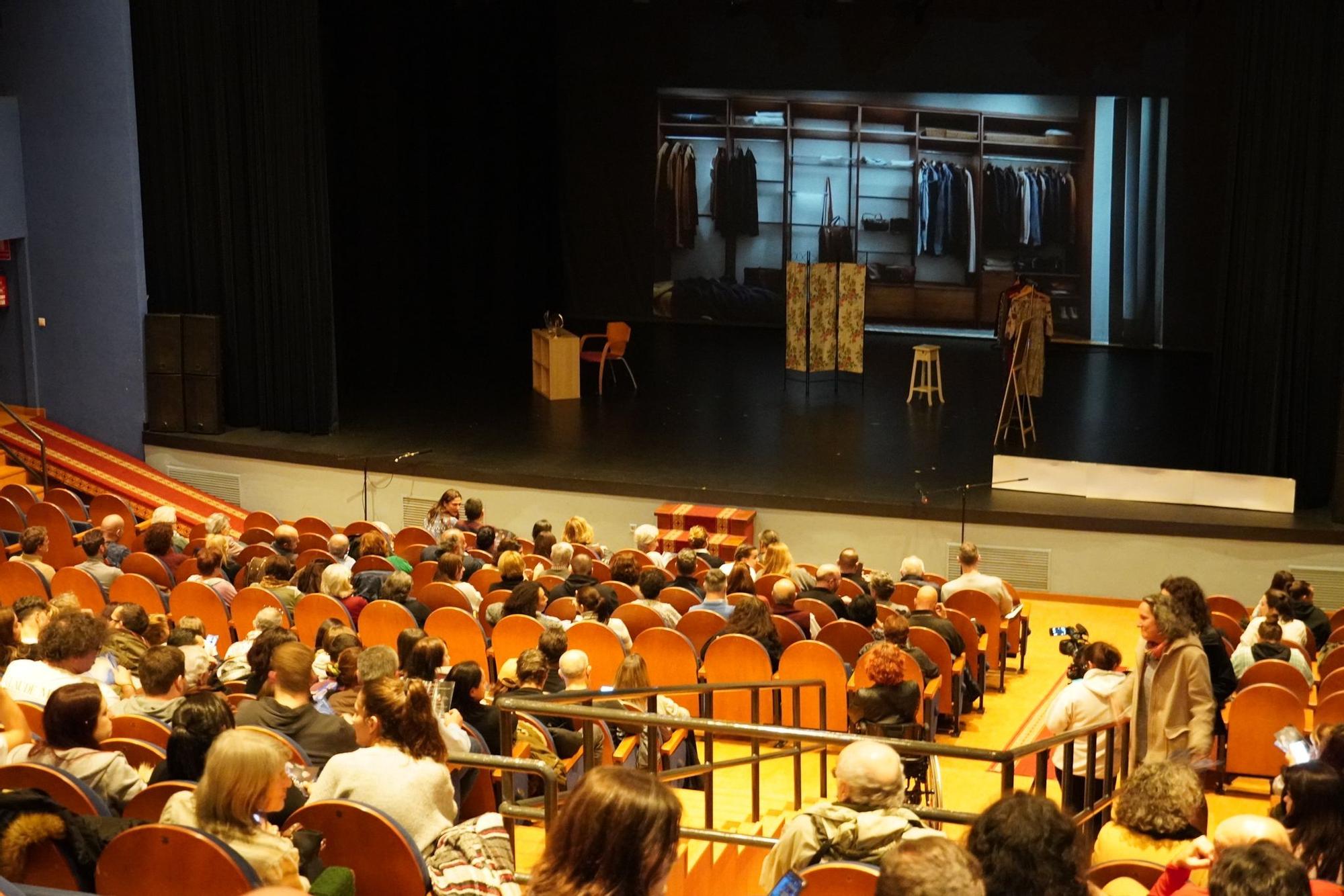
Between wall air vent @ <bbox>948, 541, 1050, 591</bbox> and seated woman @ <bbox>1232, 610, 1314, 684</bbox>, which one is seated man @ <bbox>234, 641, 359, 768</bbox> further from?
wall air vent @ <bbox>948, 541, 1050, 591</bbox>

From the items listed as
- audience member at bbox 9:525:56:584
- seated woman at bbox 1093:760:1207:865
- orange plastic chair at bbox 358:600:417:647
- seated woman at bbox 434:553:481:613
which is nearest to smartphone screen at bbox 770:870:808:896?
seated woman at bbox 1093:760:1207:865

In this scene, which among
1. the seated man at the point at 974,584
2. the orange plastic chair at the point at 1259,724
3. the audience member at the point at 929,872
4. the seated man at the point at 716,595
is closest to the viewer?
the audience member at the point at 929,872

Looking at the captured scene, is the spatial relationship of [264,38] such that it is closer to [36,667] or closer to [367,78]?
[367,78]

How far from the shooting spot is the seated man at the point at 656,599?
787cm

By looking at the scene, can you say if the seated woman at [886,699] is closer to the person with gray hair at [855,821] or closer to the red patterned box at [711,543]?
the person with gray hair at [855,821]

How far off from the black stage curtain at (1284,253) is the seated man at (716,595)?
5291 millimetres

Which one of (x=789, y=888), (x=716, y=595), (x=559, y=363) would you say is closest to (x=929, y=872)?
(x=789, y=888)

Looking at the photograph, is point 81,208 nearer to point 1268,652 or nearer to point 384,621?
point 384,621

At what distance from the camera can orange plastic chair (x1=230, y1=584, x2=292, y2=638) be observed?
766 cm

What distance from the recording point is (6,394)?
13.9 meters

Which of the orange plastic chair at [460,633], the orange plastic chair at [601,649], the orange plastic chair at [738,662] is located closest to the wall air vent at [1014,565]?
the orange plastic chair at [738,662]

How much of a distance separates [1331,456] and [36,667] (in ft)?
30.6

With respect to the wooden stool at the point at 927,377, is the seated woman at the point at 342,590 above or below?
below

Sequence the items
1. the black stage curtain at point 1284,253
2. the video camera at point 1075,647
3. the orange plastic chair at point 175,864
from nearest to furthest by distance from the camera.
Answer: the orange plastic chair at point 175,864
the video camera at point 1075,647
the black stage curtain at point 1284,253
